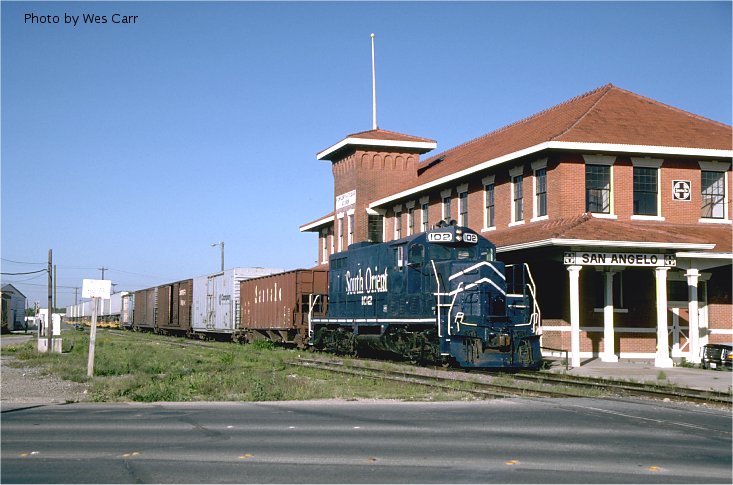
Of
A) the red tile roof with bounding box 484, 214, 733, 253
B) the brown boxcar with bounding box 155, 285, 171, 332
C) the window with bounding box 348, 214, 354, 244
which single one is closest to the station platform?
the red tile roof with bounding box 484, 214, 733, 253

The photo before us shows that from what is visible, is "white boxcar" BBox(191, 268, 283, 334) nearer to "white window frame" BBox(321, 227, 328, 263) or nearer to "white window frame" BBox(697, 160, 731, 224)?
"white window frame" BBox(321, 227, 328, 263)

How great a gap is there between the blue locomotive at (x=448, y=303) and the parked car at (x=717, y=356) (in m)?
6.12

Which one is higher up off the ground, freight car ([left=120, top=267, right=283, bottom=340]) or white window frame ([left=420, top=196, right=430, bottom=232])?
white window frame ([left=420, top=196, right=430, bottom=232])

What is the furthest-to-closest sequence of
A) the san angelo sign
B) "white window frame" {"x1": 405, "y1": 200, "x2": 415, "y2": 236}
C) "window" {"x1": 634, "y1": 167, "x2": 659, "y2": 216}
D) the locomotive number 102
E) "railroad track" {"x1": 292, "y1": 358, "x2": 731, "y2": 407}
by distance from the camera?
"white window frame" {"x1": 405, "y1": 200, "x2": 415, "y2": 236}
"window" {"x1": 634, "y1": 167, "x2": 659, "y2": 216}
the san angelo sign
the locomotive number 102
"railroad track" {"x1": 292, "y1": 358, "x2": 731, "y2": 407}

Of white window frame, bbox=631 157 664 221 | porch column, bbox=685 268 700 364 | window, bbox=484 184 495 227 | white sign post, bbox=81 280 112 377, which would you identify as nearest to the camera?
white sign post, bbox=81 280 112 377

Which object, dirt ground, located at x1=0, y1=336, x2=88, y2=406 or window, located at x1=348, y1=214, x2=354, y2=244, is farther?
window, located at x1=348, y1=214, x2=354, y2=244

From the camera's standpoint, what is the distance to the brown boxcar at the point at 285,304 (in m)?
32.6

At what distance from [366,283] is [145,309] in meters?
41.3

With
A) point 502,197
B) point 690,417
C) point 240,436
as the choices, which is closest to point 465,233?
point 502,197

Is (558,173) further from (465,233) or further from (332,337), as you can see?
(332,337)

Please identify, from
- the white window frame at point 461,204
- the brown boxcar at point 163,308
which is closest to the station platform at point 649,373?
the white window frame at point 461,204

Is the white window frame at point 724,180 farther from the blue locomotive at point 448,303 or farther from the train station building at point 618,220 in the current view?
the blue locomotive at point 448,303

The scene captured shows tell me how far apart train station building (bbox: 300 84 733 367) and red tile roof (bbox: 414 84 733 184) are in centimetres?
8

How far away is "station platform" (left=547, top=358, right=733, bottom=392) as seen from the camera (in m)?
19.5
